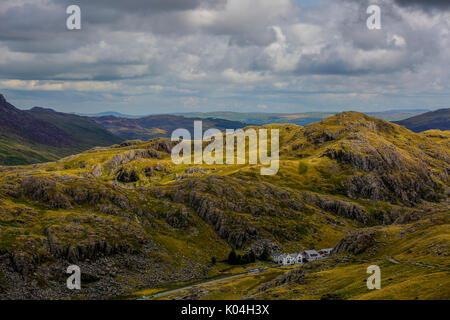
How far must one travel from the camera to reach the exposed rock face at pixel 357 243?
5738 inches

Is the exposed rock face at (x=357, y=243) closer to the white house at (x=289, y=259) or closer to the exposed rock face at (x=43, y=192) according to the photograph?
the white house at (x=289, y=259)

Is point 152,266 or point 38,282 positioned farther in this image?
point 152,266

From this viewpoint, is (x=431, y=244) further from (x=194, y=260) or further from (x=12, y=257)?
(x=12, y=257)

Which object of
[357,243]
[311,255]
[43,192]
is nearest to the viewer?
[357,243]

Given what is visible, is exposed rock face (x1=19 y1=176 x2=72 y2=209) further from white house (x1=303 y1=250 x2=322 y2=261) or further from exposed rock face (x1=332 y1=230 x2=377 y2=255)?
exposed rock face (x1=332 y1=230 x2=377 y2=255)

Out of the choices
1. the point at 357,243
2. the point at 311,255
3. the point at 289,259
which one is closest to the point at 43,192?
the point at 289,259

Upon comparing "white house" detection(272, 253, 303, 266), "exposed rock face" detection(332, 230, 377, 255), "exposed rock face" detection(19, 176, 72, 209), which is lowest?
"white house" detection(272, 253, 303, 266)

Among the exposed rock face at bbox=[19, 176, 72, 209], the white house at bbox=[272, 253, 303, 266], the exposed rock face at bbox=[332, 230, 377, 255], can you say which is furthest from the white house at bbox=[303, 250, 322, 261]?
the exposed rock face at bbox=[19, 176, 72, 209]

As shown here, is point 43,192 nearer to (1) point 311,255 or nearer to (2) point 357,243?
(1) point 311,255

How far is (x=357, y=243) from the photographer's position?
5866 inches

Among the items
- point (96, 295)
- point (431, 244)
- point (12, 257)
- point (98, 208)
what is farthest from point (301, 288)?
point (98, 208)

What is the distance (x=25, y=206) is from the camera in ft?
580

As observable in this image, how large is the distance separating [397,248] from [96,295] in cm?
10902

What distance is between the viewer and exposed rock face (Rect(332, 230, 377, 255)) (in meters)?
146
